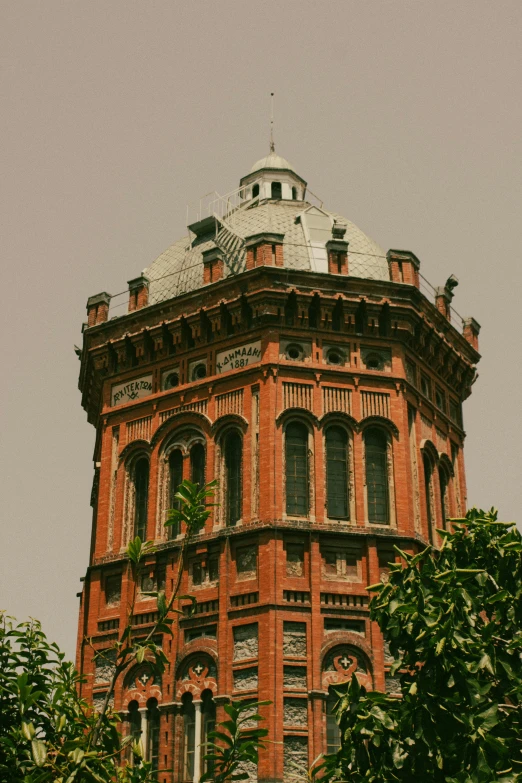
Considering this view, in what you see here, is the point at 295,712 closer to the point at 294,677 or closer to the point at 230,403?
the point at 294,677

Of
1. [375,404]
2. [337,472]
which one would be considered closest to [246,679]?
[337,472]

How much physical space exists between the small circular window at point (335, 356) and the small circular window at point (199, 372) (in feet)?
11.9

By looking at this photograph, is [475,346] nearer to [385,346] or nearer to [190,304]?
[385,346]

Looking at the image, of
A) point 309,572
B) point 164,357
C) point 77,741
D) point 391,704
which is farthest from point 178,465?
point 77,741

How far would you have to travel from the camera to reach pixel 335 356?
33.0 m

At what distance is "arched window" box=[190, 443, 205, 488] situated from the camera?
3275 centimetres

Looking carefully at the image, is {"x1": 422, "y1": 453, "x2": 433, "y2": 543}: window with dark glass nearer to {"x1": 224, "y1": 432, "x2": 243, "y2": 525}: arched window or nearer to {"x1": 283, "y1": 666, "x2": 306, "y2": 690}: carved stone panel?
{"x1": 224, "y1": 432, "x2": 243, "y2": 525}: arched window

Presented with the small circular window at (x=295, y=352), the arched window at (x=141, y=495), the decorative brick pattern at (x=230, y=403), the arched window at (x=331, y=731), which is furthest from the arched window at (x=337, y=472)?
the arched window at (x=141, y=495)

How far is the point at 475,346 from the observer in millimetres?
38125

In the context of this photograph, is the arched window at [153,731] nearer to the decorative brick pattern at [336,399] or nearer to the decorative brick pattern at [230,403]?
the decorative brick pattern at [230,403]

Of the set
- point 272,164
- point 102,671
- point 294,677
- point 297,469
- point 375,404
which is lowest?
point 294,677

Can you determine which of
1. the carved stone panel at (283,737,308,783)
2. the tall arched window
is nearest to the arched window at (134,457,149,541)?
the carved stone panel at (283,737,308,783)

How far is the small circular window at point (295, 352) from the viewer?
32.6 metres

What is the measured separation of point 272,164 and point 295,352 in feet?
42.1
